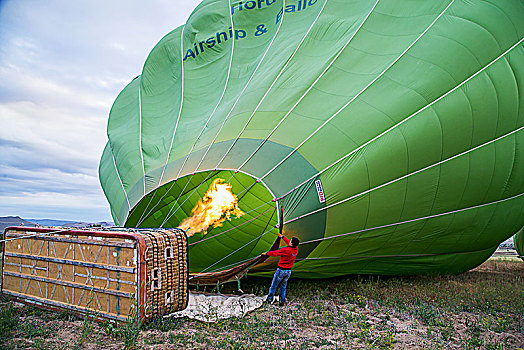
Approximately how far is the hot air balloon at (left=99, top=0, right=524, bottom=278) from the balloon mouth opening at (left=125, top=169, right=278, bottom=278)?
26 millimetres

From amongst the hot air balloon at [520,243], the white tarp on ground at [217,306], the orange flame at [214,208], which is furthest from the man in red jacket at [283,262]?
the hot air balloon at [520,243]

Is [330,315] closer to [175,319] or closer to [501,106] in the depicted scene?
[175,319]

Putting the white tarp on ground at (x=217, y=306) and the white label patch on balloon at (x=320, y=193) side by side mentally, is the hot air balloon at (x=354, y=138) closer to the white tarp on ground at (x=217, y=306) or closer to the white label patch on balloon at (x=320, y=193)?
the white label patch on balloon at (x=320, y=193)

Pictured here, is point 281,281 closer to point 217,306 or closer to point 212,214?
point 217,306

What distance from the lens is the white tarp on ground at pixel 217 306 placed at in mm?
4402

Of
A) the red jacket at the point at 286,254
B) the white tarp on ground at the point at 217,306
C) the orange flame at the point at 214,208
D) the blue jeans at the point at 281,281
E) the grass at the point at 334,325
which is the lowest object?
the grass at the point at 334,325

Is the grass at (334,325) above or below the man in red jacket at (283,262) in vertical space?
below

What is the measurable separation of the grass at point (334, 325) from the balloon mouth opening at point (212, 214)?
2.14 ft

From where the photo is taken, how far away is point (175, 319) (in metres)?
4.24

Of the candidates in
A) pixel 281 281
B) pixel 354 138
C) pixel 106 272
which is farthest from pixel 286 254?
pixel 106 272

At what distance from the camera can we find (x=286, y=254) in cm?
477

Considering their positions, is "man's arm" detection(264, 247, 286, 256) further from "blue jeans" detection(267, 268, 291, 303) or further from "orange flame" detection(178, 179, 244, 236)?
"orange flame" detection(178, 179, 244, 236)

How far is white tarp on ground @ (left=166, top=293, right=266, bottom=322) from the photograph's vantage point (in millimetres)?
4402

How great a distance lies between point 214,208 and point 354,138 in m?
1.78
